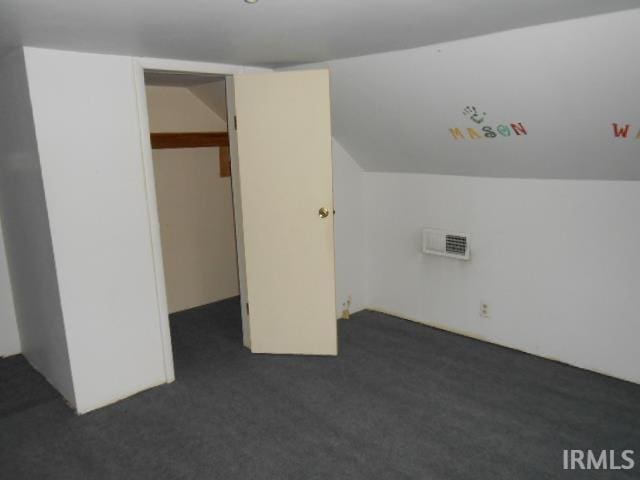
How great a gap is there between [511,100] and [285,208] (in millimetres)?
1437

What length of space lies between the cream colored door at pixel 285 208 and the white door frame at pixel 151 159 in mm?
268

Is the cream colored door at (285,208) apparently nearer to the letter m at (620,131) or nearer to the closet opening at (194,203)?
the closet opening at (194,203)

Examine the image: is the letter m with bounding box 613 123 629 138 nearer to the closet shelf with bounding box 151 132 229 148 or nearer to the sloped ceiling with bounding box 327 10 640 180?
the sloped ceiling with bounding box 327 10 640 180

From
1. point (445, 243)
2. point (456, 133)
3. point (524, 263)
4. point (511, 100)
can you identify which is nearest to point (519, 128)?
point (511, 100)

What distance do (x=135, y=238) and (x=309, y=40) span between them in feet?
4.64

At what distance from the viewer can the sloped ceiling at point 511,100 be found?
6.98 feet

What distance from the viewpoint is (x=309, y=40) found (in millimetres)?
2385

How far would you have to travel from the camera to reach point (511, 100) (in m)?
2.55

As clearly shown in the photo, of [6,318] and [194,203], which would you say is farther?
[194,203]

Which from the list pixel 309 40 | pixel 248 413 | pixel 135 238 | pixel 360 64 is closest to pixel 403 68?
pixel 360 64

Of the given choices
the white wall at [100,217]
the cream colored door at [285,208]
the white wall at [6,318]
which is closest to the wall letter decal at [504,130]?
the cream colored door at [285,208]

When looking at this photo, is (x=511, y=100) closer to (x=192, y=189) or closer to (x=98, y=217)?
(x=98, y=217)

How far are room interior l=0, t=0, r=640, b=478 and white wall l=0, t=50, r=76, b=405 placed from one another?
0.07ft

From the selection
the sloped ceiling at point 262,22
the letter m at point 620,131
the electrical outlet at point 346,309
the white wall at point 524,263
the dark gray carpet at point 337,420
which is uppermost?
the sloped ceiling at point 262,22
